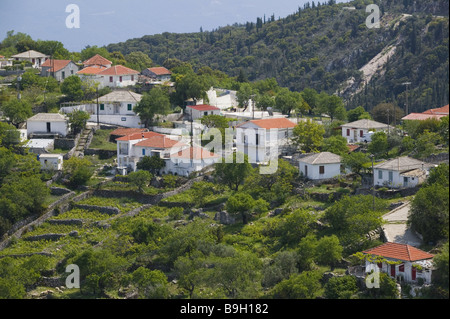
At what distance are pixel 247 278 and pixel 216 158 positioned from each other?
1916 cm

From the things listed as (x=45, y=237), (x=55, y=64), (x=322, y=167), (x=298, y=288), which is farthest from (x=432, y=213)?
(x=55, y=64)

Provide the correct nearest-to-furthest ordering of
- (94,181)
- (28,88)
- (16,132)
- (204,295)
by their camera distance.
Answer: (204,295) → (94,181) → (16,132) → (28,88)

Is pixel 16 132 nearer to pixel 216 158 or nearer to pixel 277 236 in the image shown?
pixel 216 158

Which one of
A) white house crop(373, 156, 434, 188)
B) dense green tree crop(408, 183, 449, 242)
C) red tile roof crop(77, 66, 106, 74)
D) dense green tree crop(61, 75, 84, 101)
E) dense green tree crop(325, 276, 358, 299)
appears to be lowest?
dense green tree crop(325, 276, 358, 299)

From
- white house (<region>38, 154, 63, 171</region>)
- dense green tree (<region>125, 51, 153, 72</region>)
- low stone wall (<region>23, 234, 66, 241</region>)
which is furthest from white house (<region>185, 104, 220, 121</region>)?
dense green tree (<region>125, 51, 153, 72</region>)

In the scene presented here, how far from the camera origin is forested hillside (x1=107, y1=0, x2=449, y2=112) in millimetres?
A: 100312

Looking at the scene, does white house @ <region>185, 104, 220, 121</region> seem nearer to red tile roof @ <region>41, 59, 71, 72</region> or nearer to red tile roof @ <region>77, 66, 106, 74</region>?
red tile roof @ <region>77, 66, 106, 74</region>

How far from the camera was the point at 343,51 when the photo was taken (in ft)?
412

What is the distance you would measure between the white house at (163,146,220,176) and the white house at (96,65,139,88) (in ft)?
62.2

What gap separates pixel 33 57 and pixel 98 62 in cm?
826

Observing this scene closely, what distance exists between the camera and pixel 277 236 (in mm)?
40500

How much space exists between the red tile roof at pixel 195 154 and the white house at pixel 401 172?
12404 millimetres

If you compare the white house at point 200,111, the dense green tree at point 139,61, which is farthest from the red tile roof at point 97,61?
the white house at point 200,111
